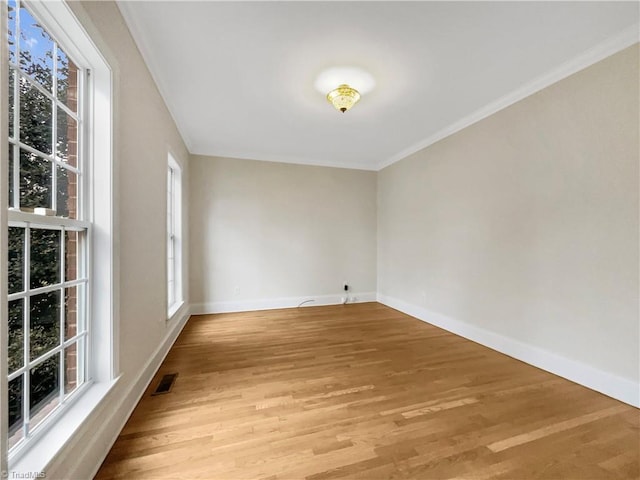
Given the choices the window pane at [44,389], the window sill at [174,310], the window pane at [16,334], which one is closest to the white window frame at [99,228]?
the window pane at [44,389]

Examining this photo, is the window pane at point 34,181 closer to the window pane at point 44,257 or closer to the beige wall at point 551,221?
the window pane at point 44,257

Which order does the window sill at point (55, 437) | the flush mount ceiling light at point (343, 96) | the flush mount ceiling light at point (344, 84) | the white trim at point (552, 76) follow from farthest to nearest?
the flush mount ceiling light at point (343, 96) → the flush mount ceiling light at point (344, 84) → the white trim at point (552, 76) → the window sill at point (55, 437)

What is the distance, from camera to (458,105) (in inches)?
110

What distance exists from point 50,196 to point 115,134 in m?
0.54

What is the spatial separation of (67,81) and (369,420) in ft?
8.56

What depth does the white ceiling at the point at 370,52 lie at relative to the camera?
1.64 meters

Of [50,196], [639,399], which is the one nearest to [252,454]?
[50,196]

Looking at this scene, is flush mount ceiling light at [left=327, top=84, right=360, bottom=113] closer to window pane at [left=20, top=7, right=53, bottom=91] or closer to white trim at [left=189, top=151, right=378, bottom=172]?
window pane at [left=20, top=7, right=53, bottom=91]

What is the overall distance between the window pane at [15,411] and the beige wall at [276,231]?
10.5 ft

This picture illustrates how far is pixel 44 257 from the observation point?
3.79ft

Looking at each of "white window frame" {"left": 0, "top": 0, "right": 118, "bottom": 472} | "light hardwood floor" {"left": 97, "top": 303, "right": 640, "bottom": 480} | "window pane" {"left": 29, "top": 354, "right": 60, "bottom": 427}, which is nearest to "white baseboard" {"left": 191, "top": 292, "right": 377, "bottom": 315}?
"light hardwood floor" {"left": 97, "top": 303, "right": 640, "bottom": 480}

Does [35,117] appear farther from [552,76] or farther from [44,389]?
[552,76]

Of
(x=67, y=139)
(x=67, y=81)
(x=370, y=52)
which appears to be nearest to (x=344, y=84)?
(x=370, y=52)

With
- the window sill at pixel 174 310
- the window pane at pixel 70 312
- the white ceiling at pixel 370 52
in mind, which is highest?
the white ceiling at pixel 370 52
